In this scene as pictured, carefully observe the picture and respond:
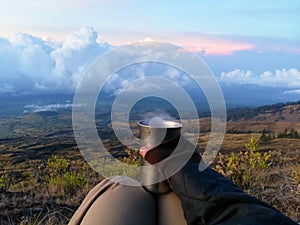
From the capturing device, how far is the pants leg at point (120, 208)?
1.59 m

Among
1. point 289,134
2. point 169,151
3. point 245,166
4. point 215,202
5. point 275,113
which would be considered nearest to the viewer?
point 215,202

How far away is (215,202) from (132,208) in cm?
32

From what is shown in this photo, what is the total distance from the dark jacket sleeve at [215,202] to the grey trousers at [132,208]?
10cm

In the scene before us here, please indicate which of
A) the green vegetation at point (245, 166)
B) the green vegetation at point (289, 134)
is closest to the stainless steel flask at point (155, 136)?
the green vegetation at point (245, 166)

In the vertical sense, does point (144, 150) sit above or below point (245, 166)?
above

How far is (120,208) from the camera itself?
1600 mm

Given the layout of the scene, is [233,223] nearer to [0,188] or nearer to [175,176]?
[175,176]

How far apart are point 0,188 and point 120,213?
3.25 metres

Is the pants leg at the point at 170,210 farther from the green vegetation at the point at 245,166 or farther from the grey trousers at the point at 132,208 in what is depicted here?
A: the green vegetation at the point at 245,166

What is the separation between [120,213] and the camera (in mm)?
1589

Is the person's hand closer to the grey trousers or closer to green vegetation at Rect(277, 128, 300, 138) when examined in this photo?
the grey trousers

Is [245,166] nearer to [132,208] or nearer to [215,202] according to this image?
[132,208]

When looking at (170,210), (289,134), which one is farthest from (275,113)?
(170,210)

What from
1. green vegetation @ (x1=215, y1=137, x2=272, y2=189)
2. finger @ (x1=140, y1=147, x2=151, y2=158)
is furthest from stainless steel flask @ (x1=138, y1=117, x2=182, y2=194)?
green vegetation @ (x1=215, y1=137, x2=272, y2=189)
